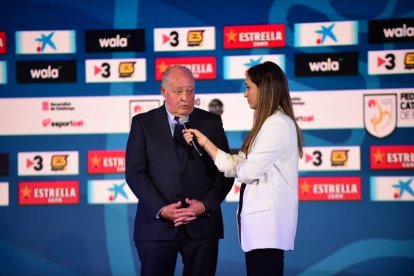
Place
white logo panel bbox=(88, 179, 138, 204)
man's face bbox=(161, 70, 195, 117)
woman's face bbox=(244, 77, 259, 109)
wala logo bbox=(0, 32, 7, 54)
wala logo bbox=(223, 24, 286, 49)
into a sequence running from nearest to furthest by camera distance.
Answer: woman's face bbox=(244, 77, 259, 109)
man's face bbox=(161, 70, 195, 117)
wala logo bbox=(223, 24, 286, 49)
white logo panel bbox=(88, 179, 138, 204)
wala logo bbox=(0, 32, 7, 54)

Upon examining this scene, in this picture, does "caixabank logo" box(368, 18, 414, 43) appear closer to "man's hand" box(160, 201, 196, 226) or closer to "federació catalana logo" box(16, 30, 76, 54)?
"federació catalana logo" box(16, 30, 76, 54)

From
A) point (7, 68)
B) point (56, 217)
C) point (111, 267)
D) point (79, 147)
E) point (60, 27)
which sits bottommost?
point (111, 267)

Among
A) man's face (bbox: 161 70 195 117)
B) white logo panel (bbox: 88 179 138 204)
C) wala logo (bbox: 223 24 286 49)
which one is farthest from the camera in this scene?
white logo panel (bbox: 88 179 138 204)

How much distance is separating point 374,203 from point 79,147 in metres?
2.49

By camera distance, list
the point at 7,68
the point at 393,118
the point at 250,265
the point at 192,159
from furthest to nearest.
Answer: the point at 7,68, the point at 393,118, the point at 192,159, the point at 250,265

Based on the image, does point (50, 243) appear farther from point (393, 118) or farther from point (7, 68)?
point (393, 118)

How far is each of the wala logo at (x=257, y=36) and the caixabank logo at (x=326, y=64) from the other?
0.73ft

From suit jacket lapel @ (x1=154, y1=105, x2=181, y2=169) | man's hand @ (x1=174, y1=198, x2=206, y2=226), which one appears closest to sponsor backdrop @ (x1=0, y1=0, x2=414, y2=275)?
suit jacket lapel @ (x1=154, y1=105, x2=181, y2=169)

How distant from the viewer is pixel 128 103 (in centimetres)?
493

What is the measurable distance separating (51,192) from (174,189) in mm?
2473

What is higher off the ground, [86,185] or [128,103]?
[128,103]

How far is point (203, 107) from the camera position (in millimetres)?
4883

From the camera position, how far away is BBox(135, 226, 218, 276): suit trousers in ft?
9.16

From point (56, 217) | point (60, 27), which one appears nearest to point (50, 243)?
point (56, 217)
